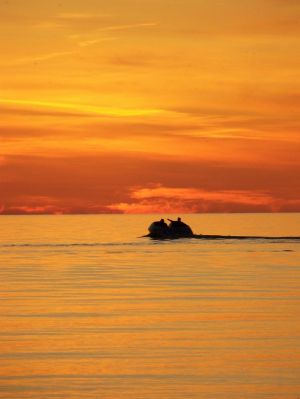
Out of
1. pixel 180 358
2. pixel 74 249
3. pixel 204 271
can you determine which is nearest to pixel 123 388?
pixel 180 358

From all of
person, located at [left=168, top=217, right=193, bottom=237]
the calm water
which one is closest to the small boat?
person, located at [left=168, top=217, right=193, bottom=237]

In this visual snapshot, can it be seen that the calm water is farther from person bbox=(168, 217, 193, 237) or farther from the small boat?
person bbox=(168, 217, 193, 237)

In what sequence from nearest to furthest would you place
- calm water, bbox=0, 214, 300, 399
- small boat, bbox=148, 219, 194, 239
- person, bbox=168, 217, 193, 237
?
calm water, bbox=0, 214, 300, 399
small boat, bbox=148, 219, 194, 239
person, bbox=168, 217, 193, 237

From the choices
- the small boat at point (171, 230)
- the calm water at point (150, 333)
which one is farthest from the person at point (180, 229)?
the calm water at point (150, 333)

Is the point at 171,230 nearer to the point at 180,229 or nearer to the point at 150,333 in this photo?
the point at 180,229

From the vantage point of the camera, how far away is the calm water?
27328 millimetres

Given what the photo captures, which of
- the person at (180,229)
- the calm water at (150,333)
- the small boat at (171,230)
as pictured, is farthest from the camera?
the person at (180,229)

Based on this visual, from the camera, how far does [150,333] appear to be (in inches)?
1426

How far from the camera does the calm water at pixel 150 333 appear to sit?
27328 millimetres

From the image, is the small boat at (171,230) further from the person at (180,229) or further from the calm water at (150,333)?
the calm water at (150,333)

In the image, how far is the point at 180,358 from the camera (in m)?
31.2

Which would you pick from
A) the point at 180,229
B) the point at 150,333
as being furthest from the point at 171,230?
the point at 150,333

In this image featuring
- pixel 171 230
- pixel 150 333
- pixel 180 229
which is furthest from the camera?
pixel 171 230

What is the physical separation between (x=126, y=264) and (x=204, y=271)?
10.7 meters
